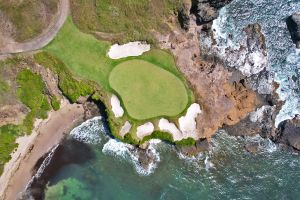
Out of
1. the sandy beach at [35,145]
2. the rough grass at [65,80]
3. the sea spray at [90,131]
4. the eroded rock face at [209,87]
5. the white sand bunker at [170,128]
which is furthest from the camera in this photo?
the sea spray at [90,131]

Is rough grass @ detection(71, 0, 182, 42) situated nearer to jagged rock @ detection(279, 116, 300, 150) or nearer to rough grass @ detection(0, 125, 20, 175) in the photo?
rough grass @ detection(0, 125, 20, 175)

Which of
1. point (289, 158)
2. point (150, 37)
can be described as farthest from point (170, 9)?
point (289, 158)

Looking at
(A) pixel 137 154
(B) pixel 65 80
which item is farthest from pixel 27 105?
(A) pixel 137 154

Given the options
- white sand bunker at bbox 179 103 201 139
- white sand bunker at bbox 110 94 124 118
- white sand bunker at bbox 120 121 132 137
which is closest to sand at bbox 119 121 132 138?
white sand bunker at bbox 120 121 132 137

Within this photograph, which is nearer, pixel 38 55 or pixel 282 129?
pixel 38 55

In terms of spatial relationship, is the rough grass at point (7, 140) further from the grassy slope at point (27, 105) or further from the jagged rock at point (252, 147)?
the jagged rock at point (252, 147)

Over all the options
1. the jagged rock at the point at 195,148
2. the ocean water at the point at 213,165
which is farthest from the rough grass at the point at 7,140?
the jagged rock at the point at 195,148

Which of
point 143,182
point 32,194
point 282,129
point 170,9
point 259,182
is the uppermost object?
point 170,9

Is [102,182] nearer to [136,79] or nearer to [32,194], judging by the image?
[32,194]
